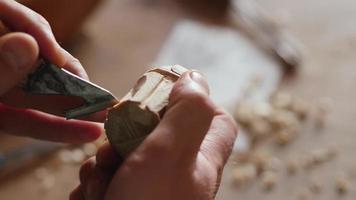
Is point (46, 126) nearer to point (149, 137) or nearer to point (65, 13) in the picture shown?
point (149, 137)

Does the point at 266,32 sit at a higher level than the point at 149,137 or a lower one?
higher

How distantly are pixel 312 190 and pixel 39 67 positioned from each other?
3.24 feet

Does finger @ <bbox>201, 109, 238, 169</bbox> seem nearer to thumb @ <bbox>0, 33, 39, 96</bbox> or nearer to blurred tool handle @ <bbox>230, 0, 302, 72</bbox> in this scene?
thumb @ <bbox>0, 33, 39, 96</bbox>

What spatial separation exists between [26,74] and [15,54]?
0.05 meters

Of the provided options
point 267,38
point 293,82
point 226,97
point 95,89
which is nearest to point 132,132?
point 95,89

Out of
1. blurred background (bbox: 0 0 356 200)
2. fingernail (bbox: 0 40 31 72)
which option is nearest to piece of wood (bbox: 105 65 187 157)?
fingernail (bbox: 0 40 31 72)

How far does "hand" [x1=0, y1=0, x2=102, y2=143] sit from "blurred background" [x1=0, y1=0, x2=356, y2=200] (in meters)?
0.57

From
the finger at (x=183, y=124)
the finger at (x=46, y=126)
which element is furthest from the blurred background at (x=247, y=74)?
the finger at (x=183, y=124)

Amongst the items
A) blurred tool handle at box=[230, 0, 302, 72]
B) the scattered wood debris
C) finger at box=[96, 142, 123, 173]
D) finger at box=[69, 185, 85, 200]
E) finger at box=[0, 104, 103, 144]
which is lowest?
finger at box=[69, 185, 85, 200]

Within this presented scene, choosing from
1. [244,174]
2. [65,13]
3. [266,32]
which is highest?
[266,32]

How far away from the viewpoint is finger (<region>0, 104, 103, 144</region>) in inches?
34.5

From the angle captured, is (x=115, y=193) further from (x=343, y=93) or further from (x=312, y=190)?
(x=343, y=93)

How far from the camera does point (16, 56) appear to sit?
63 centimetres

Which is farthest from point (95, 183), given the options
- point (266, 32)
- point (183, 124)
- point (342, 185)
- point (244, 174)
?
point (266, 32)
